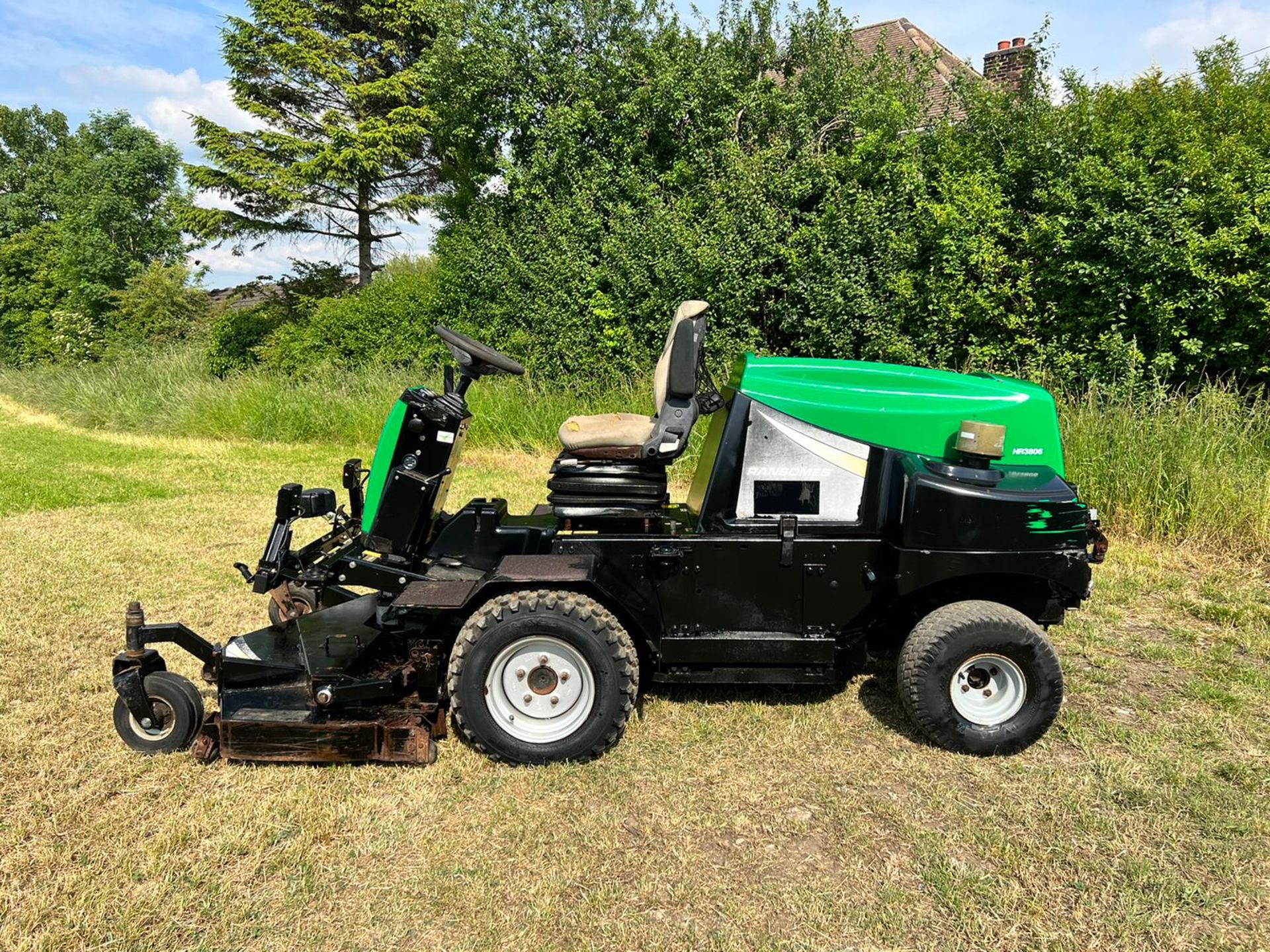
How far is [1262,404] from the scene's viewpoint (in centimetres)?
688

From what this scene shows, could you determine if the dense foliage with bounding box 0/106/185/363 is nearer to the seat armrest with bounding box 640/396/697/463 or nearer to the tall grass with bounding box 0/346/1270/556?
the tall grass with bounding box 0/346/1270/556

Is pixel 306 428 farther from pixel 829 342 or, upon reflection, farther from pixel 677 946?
pixel 677 946

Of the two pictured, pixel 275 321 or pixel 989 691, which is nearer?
pixel 989 691

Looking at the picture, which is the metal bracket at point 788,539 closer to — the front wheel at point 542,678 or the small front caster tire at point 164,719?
the front wheel at point 542,678

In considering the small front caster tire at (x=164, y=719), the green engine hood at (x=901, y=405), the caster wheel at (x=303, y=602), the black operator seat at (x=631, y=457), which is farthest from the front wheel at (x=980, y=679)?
the small front caster tire at (x=164, y=719)

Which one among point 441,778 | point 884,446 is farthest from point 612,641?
point 884,446

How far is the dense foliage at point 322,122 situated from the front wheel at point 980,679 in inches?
574

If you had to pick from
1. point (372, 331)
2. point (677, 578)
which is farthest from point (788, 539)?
point (372, 331)

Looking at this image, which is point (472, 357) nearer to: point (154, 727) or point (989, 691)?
point (154, 727)

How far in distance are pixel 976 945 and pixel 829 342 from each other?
25.2ft

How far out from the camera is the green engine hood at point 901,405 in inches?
139

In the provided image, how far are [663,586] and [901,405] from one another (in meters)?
1.25

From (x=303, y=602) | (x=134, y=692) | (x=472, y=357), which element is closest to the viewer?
(x=134, y=692)

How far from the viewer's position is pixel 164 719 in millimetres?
3393
